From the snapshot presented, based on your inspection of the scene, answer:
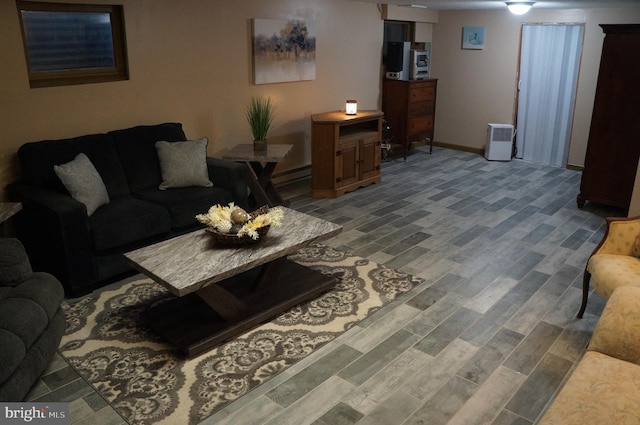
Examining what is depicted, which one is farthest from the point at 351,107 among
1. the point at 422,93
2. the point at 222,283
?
the point at 222,283

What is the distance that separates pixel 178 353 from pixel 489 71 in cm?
638

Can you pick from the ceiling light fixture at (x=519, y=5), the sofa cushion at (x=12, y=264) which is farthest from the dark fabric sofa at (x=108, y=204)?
the ceiling light fixture at (x=519, y=5)

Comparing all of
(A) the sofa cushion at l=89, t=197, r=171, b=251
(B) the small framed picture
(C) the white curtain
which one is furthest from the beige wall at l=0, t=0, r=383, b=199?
(C) the white curtain

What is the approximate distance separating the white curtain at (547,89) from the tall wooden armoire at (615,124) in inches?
67.1

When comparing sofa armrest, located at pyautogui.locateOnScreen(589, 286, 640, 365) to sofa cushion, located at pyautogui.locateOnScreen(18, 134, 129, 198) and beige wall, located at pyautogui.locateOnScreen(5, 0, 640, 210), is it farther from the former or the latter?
beige wall, located at pyautogui.locateOnScreen(5, 0, 640, 210)

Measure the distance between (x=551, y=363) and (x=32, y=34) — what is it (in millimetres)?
4327

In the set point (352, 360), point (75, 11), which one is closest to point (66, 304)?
point (352, 360)

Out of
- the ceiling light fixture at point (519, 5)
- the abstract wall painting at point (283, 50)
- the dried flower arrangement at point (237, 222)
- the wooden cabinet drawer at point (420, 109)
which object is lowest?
the dried flower arrangement at point (237, 222)

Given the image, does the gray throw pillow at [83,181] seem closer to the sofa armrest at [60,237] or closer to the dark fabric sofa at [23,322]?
the sofa armrest at [60,237]

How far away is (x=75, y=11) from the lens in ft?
14.2

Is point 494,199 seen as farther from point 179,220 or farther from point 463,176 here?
point 179,220

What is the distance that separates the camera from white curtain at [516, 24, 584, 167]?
6895 mm

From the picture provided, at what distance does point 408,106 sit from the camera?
24.5ft

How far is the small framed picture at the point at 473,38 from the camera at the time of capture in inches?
303
